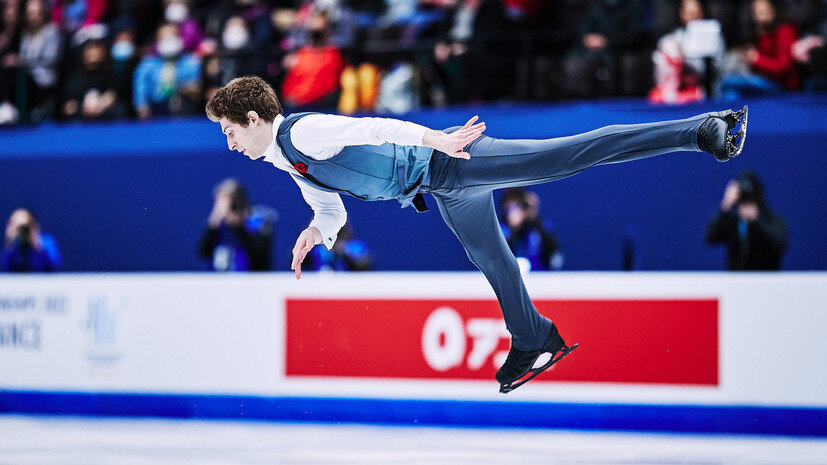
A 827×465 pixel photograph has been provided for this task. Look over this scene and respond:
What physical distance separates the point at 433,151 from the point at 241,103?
0.90m

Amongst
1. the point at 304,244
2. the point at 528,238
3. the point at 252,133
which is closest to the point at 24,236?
the point at 528,238

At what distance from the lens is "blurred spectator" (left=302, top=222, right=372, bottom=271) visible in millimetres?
8703

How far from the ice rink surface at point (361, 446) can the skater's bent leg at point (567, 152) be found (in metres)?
2.01

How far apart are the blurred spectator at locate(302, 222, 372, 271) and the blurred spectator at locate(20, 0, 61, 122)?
3.96 meters

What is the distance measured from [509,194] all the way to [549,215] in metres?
1.74

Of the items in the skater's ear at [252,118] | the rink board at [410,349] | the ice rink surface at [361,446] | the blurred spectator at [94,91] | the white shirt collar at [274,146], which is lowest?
the ice rink surface at [361,446]

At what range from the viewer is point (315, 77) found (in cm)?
988

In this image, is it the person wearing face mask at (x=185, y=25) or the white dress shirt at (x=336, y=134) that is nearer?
the white dress shirt at (x=336, y=134)

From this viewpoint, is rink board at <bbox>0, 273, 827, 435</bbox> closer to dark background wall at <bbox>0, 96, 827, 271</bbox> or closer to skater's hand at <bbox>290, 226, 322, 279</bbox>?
dark background wall at <bbox>0, 96, 827, 271</bbox>

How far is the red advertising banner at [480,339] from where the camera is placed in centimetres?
727

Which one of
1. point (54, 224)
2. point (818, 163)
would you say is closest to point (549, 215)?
Answer: point (818, 163)

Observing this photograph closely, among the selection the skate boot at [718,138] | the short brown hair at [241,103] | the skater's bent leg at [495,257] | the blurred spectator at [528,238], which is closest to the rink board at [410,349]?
the blurred spectator at [528,238]

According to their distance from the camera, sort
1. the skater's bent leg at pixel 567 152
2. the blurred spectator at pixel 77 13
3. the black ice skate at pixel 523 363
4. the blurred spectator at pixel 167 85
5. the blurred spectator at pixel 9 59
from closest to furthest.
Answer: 1. the skater's bent leg at pixel 567 152
2. the black ice skate at pixel 523 363
3. the blurred spectator at pixel 167 85
4. the blurred spectator at pixel 9 59
5. the blurred spectator at pixel 77 13

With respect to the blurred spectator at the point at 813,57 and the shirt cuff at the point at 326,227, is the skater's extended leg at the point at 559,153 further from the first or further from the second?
the blurred spectator at the point at 813,57
